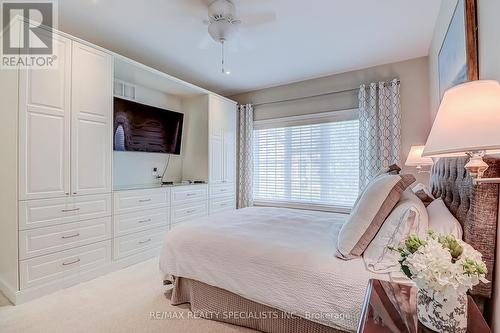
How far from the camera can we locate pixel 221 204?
178 inches

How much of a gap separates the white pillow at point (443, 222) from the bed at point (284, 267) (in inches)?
1.6

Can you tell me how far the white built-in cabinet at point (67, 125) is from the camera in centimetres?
224

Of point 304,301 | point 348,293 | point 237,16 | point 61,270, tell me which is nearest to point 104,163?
point 61,270

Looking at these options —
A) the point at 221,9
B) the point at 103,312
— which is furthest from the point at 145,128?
the point at 103,312

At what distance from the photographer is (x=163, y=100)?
13.9 feet

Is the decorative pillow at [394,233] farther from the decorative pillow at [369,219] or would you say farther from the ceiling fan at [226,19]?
the ceiling fan at [226,19]

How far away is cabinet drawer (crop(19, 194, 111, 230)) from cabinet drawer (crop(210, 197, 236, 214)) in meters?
1.78

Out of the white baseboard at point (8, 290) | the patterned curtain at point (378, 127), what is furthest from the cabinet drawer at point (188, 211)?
the patterned curtain at point (378, 127)

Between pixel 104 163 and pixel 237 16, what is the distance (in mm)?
2104

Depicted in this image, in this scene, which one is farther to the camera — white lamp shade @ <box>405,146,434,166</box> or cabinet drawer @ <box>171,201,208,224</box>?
cabinet drawer @ <box>171,201,208,224</box>

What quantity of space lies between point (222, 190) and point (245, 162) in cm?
73

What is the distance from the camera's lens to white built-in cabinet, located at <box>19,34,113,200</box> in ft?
7.34

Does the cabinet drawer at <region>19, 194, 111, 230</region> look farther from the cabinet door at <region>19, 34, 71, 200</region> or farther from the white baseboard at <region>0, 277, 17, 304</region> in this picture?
the white baseboard at <region>0, 277, 17, 304</region>

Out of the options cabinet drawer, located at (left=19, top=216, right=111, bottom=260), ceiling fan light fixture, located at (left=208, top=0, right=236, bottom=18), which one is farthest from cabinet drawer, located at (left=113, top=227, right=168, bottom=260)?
ceiling fan light fixture, located at (left=208, top=0, right=236, bottom=18)
